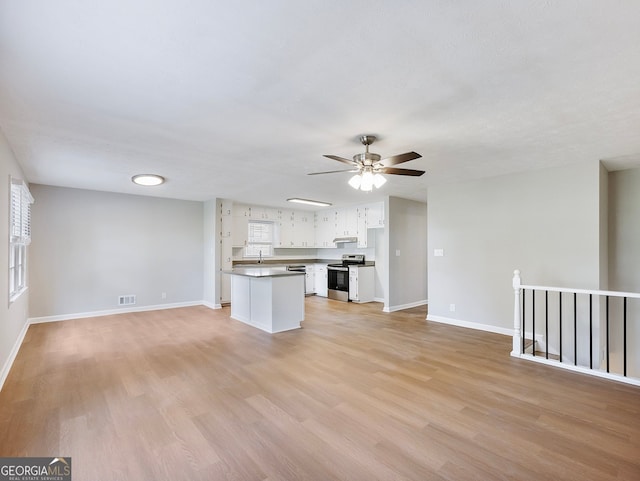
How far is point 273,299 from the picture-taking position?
196 inches

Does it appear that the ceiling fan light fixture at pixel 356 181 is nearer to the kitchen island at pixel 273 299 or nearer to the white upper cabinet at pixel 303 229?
the kitchen island at pixel 273 299

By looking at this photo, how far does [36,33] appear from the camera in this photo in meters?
1.71

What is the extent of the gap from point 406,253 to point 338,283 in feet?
6.50

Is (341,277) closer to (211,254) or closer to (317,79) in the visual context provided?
(211,254)

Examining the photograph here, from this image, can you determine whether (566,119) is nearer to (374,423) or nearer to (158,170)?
(374,423)

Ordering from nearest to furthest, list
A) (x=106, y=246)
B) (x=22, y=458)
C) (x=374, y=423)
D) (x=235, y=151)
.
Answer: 1. (x=22, y=458)
2. (x=374, y=423)
3. (x=235, y=151)
4. (x=106, y=246)

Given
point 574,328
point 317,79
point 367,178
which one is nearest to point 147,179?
point 367,178

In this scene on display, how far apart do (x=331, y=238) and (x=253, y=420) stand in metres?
6.42

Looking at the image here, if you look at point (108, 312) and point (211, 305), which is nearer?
point (108, 312)

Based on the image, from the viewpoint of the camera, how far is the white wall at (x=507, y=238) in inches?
165

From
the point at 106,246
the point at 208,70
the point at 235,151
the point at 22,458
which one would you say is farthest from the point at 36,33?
the point at 106,246

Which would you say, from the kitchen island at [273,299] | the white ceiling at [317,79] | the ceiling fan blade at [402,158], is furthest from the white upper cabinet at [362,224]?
the ceiling fan blade at [402,158]

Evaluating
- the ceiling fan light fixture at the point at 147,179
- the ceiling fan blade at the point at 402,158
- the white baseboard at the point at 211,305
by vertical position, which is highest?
the ceiling fan light fixture at the point at 147,179

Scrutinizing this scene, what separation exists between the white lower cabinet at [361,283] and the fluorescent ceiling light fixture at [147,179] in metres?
4.53
